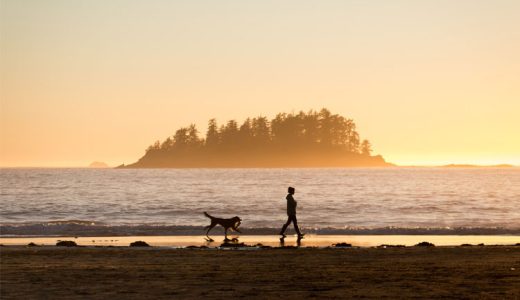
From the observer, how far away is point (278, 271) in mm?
17453

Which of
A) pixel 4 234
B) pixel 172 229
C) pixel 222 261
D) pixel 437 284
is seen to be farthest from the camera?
pixel 172 229

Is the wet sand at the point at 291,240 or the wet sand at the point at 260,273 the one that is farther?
the wet sand at the point at 291,240

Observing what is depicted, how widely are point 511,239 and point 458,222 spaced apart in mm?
15164

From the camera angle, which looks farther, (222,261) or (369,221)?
(369,221)

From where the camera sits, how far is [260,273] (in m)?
17.0

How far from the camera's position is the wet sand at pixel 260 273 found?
1430cm

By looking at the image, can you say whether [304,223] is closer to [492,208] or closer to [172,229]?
[172,229]

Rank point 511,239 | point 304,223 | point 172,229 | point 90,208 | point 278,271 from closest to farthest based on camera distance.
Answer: point 278,271 < point 511,239 < point 172,229 < point 304,223 < point 90,208

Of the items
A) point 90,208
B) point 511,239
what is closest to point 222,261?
point 511,239

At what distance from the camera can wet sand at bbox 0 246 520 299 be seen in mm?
14297

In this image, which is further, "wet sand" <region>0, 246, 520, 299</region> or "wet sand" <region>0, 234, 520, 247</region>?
"wet sand" <region>0, 234, 520, 247</region>

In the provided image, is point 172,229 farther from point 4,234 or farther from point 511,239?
point 511,239

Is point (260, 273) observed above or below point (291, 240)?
below

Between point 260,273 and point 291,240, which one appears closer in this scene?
point 260,273
